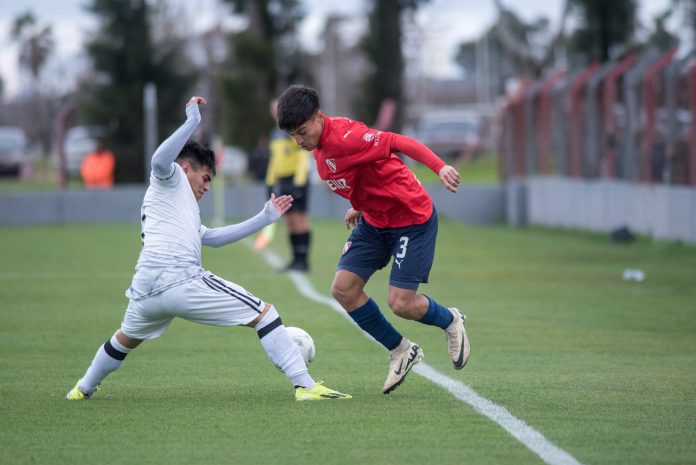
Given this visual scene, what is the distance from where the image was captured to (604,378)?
780 centimetres

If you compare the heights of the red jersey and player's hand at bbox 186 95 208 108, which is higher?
player's hand at bbox 186 95 208 108

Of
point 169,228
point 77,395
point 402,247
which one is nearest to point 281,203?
point 169,228

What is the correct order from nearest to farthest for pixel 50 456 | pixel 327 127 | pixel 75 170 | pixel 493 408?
pixel 50 456
pixel 493 408
pixel 327 127
pixel 75 170

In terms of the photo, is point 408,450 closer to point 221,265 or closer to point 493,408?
point 493,408

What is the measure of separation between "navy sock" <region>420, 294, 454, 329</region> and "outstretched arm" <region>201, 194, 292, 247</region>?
1.18 m

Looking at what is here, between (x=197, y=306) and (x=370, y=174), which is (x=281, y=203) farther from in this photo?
(x=197, y=306)

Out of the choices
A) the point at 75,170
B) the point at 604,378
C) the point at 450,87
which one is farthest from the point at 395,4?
the point at 450,87

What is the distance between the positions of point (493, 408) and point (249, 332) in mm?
4046

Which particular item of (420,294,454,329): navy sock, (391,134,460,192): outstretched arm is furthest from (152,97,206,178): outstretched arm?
(420,294,454,329): navy sock

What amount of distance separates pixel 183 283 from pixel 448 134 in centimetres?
4265

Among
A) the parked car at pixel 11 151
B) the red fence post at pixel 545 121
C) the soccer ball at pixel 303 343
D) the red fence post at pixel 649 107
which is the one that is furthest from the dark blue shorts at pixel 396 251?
the parked car at pixel 11 151

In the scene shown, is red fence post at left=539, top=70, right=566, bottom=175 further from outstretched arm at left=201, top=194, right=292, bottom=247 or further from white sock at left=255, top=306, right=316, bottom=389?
white sock at left=255, top=306, right=316, bottom=389

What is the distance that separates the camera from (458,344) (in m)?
7.69

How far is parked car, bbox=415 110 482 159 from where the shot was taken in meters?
48.2
